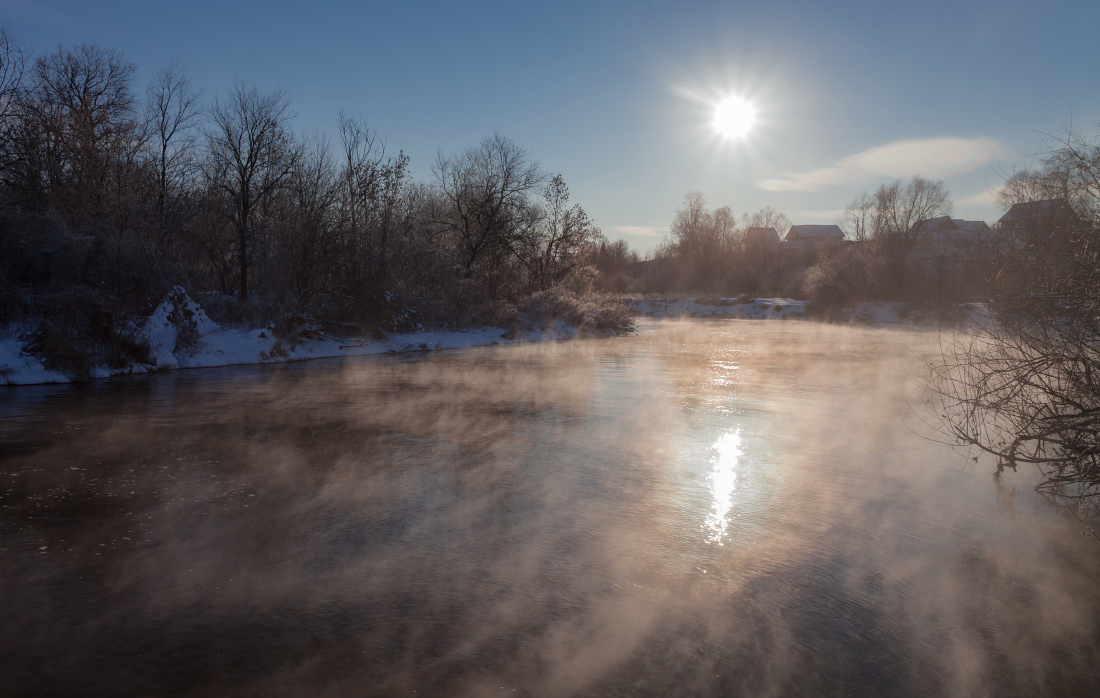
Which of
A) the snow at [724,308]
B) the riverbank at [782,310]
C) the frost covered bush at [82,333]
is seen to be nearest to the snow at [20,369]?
the frost covered bush at [82,333]

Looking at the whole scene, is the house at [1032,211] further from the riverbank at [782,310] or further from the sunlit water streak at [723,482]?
the riverbank at [782,310]

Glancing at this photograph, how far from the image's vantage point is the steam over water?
3.76 m

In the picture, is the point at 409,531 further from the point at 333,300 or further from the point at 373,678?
the point at 333,300

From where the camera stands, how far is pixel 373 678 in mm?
3594

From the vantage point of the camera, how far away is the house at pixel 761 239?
87256mm

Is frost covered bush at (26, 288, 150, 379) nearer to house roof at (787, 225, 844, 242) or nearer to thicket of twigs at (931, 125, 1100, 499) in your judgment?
thicket of twigs at (931, 125, 1100, 499)

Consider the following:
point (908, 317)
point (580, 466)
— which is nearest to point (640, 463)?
point (580, 466)

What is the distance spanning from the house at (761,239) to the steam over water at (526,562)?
263 ft

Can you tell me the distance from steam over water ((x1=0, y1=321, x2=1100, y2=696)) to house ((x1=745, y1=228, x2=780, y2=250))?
80.1 meters

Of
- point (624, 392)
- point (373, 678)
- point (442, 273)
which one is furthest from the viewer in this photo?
point (442, 273)

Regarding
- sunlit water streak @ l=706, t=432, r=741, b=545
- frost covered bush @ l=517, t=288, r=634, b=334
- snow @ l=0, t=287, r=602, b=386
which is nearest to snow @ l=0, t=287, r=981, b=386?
snow @ l=0, t=287, r=602, b=386

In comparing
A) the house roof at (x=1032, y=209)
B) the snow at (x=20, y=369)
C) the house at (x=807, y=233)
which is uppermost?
the house at (x=807, y=233)

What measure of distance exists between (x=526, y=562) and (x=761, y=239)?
3564 inches

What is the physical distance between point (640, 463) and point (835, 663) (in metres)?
4.69
